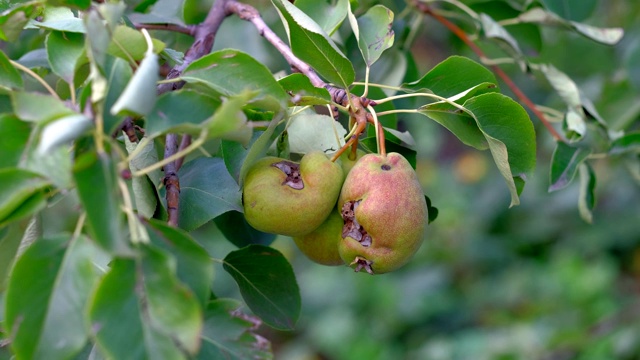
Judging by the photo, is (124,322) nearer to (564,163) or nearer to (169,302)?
(169,302)

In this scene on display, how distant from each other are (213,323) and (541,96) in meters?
1.86

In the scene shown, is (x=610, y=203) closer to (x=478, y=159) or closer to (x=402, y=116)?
(x=478, y=159)

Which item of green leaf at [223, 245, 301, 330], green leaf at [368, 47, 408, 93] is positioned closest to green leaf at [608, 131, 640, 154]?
green leaf at [368, 47, 408, 93]

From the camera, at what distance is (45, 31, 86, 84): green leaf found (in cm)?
68

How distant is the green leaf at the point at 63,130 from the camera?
1.63 feet

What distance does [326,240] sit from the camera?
0.77 m

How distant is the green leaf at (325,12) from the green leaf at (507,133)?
199mm

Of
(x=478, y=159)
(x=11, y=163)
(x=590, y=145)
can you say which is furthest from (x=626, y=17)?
(x=11, y=163)

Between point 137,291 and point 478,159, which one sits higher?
point 137,291

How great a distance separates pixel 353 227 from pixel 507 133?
195mm

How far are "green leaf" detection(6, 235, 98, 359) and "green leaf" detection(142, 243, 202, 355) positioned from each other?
0.05 metres

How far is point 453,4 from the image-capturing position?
1295mm

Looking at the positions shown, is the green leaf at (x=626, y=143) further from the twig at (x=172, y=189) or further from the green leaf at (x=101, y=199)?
the green leaf at (x=101, y=199)

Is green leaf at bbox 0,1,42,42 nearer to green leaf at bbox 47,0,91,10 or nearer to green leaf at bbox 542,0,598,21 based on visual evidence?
green leaf at bbox 47,0,91,10
